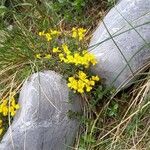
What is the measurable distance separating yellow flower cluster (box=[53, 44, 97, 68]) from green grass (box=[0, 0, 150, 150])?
80 millimetres

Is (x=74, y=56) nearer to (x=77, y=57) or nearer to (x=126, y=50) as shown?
(x=77, y=57)

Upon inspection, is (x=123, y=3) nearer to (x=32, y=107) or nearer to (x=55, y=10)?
(x=55, y=10)

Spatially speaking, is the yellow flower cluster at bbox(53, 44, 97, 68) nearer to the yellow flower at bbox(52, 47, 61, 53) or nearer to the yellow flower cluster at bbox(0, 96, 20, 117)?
the yellow flower at bbox(52, 47, 61, 53)

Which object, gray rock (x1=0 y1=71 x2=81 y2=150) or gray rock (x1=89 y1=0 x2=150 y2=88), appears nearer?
gray rock (x1=0 y1=71 x2=81 y2=150)

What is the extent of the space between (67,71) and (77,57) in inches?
5.1

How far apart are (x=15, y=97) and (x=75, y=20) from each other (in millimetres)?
784

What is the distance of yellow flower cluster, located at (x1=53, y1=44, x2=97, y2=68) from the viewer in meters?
2.94

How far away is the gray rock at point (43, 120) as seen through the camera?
2879 mm

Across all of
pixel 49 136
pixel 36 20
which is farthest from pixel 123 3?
pixel 49 136

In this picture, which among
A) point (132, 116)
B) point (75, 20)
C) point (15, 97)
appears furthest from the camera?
point (75, 20)

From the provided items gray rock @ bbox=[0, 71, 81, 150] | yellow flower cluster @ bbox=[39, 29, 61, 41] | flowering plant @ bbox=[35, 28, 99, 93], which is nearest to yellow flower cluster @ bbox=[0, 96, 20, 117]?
gray rock @ bbox=[0, 71, 81, 150]

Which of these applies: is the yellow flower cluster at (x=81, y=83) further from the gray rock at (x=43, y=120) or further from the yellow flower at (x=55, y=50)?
the yellow flower at (x=55, y=50)

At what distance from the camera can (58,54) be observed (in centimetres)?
320

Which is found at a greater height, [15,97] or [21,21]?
[21,21]
